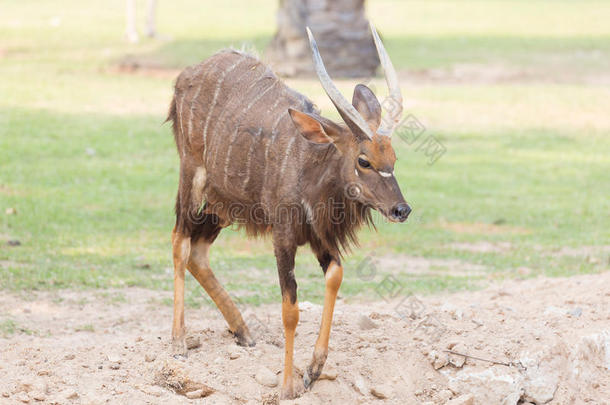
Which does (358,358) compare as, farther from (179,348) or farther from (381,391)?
(179,348)

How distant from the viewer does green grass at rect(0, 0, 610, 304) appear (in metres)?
8.84

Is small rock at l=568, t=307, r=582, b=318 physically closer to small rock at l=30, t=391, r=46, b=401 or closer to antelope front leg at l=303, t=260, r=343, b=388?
antelope front leg at l=303, t=260, r=343, b=388

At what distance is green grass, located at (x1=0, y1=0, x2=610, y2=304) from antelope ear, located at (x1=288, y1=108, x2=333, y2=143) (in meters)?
2.89

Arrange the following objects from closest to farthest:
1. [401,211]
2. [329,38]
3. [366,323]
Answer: [401,211], [366,323], [329,38]

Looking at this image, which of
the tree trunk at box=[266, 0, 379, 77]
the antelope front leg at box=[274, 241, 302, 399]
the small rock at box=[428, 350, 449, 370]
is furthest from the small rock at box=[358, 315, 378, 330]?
the tree trunk at box=[266, 0, 379, 77]

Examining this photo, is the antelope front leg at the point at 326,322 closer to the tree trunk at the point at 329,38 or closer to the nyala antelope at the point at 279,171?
the nyala antelope at the point at 279,171

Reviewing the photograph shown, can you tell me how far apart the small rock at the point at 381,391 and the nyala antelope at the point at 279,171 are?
37cm

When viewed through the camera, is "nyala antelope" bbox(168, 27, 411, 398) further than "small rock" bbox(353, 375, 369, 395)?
No

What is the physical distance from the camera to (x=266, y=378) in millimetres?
5645

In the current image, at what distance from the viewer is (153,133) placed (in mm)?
14078

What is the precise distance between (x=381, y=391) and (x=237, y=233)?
4745mm

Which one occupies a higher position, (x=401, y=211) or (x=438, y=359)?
(x=401, y=211)

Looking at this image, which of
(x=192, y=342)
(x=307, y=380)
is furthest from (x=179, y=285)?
(x=307, y=380)

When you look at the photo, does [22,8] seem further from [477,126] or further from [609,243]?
[609,243]
